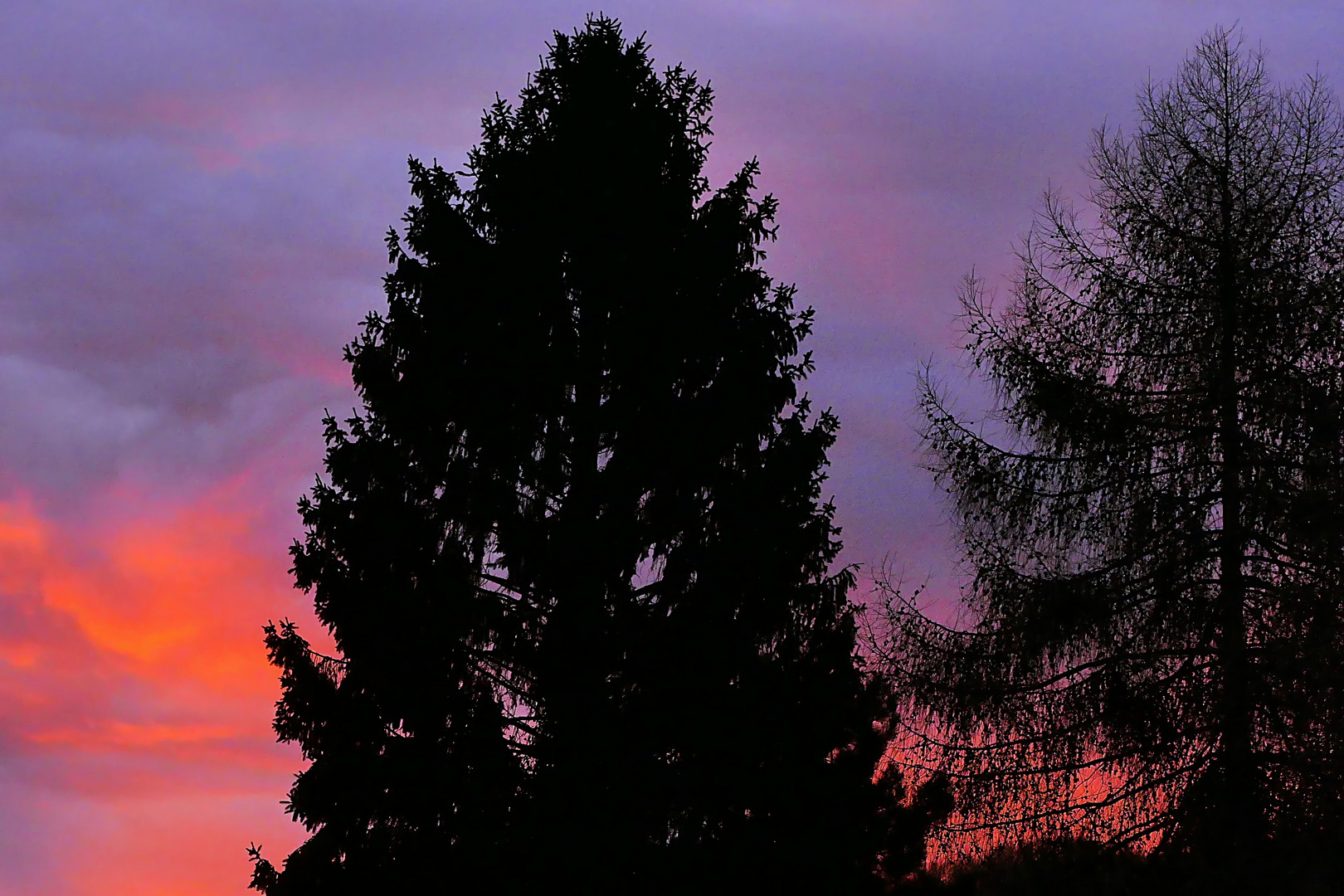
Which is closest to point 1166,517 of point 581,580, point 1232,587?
point 1232,587

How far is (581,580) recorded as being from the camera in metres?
13.5

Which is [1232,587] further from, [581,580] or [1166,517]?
[581,580]

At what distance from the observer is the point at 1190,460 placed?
13.7 m

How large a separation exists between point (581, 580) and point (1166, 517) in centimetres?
648

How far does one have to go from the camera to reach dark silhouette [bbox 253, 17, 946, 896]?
42.7 ft

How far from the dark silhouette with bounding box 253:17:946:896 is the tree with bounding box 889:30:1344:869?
4.79ft

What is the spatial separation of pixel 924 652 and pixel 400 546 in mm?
6082

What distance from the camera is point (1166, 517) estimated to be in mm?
13641

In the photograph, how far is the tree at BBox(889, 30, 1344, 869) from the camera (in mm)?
12758

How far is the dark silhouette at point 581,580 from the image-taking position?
13.0m

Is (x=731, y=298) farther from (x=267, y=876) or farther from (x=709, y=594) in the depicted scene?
(x=267, y=876)

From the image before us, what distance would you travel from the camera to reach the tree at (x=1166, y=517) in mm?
12758

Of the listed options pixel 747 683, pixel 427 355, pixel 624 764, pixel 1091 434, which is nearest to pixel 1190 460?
pixel 1091 434

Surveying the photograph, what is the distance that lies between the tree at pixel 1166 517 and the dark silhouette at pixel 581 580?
1.46 m
